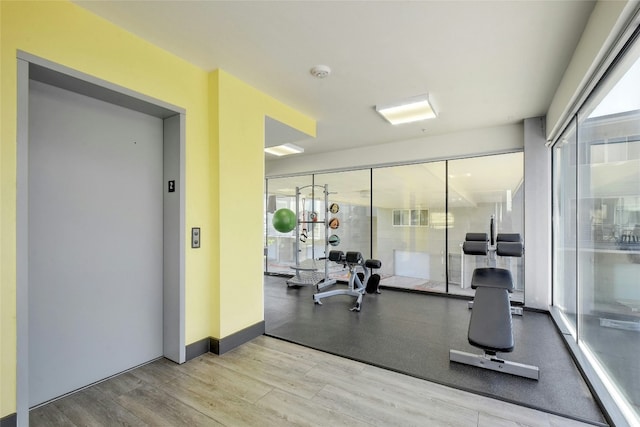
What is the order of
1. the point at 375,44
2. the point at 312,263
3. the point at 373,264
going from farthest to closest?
the point at 312,263 < the point at 373,264 < the point at 375,44

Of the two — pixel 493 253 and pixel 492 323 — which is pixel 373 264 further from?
pixel 492 323

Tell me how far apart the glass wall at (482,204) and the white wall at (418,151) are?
0.20 m

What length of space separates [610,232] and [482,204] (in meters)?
2.96

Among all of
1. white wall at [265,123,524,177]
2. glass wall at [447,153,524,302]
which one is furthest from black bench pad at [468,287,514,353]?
white wall at [265,123,524,177]

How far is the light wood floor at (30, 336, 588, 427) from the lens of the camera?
1.99 metres

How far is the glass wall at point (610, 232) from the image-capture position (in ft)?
6.20

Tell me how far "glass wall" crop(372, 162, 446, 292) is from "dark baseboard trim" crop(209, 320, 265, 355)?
11.0ft

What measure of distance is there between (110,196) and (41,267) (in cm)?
70

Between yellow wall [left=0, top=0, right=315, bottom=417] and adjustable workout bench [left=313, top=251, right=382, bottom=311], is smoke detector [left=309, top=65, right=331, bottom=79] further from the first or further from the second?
adjustable workout bench [left=313, top=251, right=382, bottom=311]

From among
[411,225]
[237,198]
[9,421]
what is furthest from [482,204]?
[9,421]

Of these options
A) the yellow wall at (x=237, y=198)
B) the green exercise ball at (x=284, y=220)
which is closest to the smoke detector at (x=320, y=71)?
the yellow wall at (x=237, y=198)

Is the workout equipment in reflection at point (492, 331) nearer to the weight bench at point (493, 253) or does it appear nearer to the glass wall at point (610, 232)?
the weight bench at point (493, 253)

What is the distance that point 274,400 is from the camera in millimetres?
2211

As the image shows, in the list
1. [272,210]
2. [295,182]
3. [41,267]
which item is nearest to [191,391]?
[41,267]
